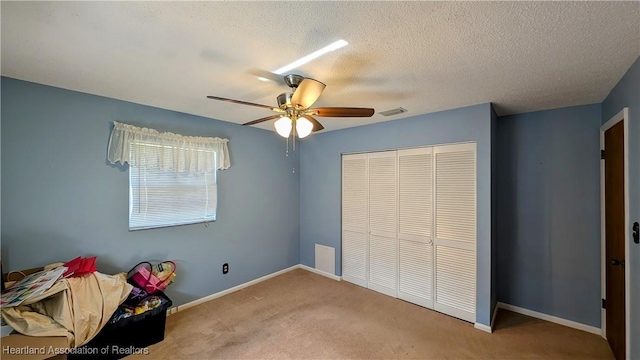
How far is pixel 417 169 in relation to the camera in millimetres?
3162

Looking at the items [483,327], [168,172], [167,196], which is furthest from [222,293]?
[483,327]

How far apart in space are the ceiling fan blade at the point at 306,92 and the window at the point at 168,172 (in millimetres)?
1829

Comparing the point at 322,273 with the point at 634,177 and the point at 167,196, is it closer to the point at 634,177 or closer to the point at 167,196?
the point at 167,196

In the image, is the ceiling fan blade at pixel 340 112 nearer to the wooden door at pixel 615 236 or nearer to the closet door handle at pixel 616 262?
the wooden door at pixel 615 236

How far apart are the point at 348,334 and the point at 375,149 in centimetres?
224

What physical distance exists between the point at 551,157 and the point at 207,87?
365 centimetres

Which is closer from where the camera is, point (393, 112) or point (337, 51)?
point (337, 51)

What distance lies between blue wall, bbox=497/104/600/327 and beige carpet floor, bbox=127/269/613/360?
32cm

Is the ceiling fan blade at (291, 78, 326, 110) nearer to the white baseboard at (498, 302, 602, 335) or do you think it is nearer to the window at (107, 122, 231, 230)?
the window at (107, 122, 231, 230)

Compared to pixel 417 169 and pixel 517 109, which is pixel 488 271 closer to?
pixel 417 169

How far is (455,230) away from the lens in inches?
114

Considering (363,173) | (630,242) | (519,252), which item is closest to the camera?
(630,242)

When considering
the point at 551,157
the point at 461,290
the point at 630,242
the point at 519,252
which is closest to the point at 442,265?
the point at 461,290

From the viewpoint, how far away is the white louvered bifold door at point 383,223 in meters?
3.41
